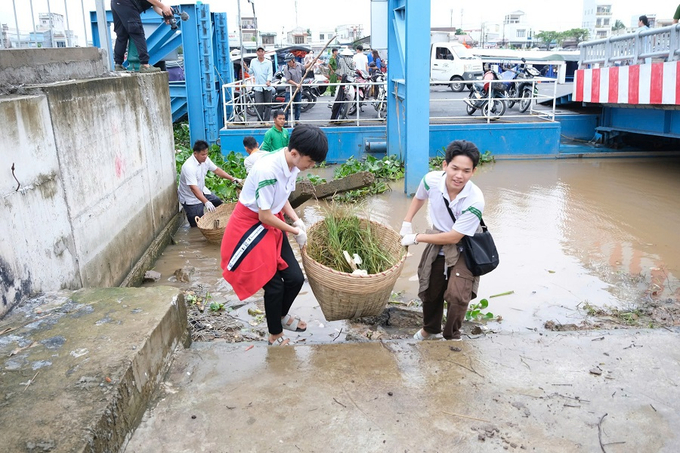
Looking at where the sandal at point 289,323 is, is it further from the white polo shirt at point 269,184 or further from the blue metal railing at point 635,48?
the blue metal railing at point 635,48

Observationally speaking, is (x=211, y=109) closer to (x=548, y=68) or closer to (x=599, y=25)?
(x=548, y=68)

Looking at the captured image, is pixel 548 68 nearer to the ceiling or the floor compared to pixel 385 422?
nearer to the ceiling

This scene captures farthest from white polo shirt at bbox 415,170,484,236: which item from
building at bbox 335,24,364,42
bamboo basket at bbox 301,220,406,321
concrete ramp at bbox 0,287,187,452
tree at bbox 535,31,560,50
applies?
tree at bbox 535,31,560,50

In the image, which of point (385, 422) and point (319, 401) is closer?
point (385, 422)

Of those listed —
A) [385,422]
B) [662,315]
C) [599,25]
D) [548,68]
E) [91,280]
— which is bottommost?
[662,315]

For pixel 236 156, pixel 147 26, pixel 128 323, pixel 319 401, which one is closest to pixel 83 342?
pixel 128 323

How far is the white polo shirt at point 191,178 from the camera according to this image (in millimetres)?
6457

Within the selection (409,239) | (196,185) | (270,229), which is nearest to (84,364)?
(270,229)

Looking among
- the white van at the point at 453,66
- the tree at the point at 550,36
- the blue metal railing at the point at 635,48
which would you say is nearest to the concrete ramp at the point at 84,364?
the blue metal railing at the point at 635,48

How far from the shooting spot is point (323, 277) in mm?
3209

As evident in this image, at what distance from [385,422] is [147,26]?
41.6 feet

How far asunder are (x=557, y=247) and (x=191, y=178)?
4251 millimetres

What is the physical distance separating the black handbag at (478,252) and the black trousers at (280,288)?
0.99m

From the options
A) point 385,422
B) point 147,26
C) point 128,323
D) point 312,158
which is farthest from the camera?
point 147,26
